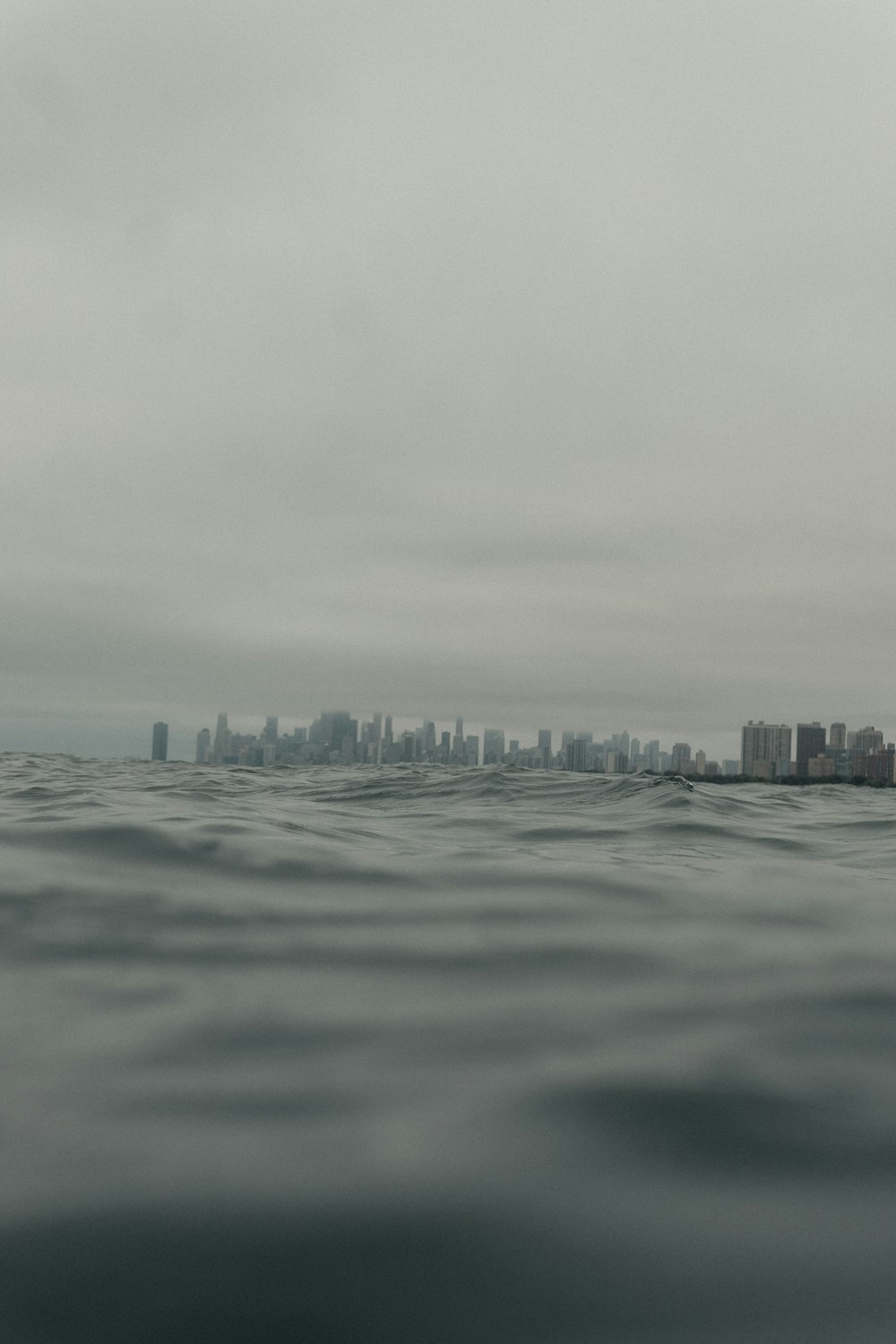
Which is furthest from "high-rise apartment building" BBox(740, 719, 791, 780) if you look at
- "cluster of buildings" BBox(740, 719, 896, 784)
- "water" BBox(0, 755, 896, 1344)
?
"water" BBox(0, 755, 896, 1344)

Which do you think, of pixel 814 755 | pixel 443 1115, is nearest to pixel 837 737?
pixel 814 755

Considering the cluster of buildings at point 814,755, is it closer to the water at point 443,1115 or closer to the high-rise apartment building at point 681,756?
the high-rise apartment building at point 681,756

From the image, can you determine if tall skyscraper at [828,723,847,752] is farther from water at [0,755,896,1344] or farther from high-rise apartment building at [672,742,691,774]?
water at [0,755,896,1344]

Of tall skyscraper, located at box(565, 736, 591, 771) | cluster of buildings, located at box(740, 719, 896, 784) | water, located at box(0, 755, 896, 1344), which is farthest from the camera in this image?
tall skyscraper, located at box(565, 736, 591, 771)

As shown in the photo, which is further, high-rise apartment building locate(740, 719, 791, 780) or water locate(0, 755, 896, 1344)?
high-rise apartment building locate(740, 719, 791, 780)

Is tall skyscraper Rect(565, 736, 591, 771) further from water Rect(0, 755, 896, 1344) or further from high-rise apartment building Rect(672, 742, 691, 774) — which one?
water Rect(0, 755, 896, 1344)

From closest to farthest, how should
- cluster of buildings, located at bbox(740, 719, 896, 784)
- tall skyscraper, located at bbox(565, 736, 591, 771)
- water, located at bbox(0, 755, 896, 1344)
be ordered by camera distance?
water, located at bbox(0, 755, 896, 1344) < cluster of buildings, located at bbox(740, 719, 896, 784) < tall skyscraper, located at bbox(565, 736, 591, 771)

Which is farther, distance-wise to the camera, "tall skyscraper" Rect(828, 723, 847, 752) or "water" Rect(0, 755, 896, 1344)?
"tall skyscraper" Rect(828, 723, 847, 752)

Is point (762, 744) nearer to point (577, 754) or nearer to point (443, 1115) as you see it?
point (577, 754)

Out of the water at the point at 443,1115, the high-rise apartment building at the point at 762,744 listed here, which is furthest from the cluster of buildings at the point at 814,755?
the water at the point at 443,1115
